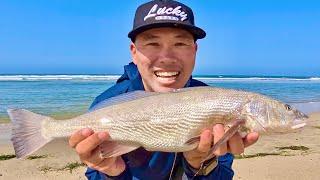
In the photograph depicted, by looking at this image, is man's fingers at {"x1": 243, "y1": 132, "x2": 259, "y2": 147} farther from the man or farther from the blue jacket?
the blue jacket

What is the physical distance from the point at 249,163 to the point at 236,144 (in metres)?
4.92

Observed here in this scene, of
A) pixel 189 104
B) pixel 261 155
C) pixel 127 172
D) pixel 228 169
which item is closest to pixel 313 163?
pixel 261 155

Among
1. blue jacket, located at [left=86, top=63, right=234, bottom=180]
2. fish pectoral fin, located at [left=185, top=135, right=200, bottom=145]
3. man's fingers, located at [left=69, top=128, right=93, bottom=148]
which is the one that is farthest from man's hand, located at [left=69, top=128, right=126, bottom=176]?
fish pectoral fin, located at [left=185, top=135, right=200, bottom=145]

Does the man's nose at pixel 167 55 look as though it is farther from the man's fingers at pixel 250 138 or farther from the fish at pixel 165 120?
the man's fingers at pixel 250 138

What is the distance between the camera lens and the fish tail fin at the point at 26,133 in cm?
365

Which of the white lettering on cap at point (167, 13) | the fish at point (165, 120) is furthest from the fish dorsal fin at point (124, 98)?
the white lettering on cap at point (167, 13)

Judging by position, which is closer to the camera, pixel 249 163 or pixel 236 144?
pixel 236 144

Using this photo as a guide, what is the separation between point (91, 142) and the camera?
11.7ft

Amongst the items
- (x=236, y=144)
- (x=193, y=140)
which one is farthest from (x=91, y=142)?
(x=236, y=144)

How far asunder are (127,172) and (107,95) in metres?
0.81

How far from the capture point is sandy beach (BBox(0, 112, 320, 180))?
24.8 ft

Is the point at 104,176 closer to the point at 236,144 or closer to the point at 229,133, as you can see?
the point at 236,144

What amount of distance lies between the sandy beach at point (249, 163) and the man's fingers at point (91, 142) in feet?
11.9

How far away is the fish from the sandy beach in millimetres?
3519
